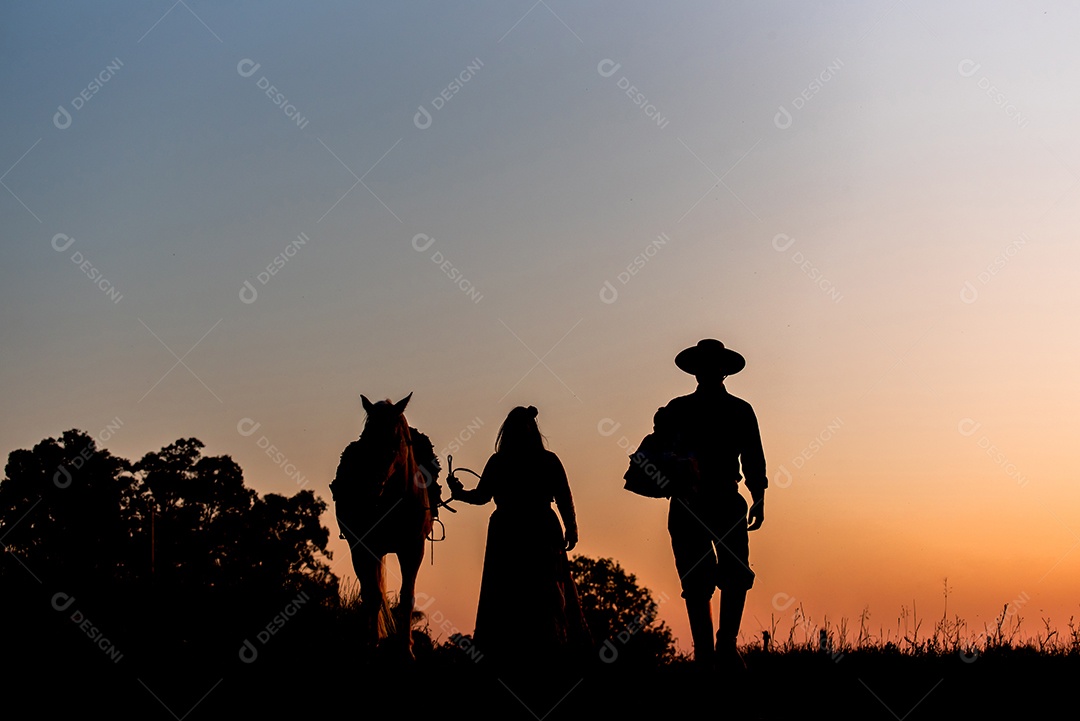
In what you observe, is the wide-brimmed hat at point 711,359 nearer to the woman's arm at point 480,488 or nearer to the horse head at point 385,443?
the woman's arm at point 480,488

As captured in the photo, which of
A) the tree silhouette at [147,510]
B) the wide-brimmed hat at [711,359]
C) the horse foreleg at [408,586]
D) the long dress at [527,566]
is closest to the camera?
the wide-brimmed hat at [711,359]

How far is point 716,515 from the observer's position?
364 inches

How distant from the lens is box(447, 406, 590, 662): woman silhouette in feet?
35.8

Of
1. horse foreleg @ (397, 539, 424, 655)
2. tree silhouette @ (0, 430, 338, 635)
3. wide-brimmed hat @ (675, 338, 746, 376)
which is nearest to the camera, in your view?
wide-brimmed hat @ (675, 338, 746, 376)

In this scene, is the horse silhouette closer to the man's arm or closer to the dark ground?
the dark ground

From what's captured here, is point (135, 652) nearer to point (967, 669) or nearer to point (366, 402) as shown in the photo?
point (366, 402)

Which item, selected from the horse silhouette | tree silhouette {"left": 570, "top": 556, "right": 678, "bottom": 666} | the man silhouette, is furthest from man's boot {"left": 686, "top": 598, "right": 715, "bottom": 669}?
tree silhouette {"left": 570, "top": 556, "right": 678, "bottom": 666}

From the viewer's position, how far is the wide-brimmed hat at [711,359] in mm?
9719

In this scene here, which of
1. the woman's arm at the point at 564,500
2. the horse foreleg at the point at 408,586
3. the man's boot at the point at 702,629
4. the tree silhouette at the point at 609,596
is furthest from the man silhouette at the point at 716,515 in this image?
the tree silhouette at the point at 609,596

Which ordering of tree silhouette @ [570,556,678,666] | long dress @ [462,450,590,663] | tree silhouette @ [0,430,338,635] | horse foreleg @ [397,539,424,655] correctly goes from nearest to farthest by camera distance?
long dress @ [462,450,590,663] < horse foreleg @ [397,539,424,655] < tree silhouette @ [570,556,678,666] < tree silhouette @ [0,430,338,635]

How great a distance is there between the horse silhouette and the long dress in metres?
1.05

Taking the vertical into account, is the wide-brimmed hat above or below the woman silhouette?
above

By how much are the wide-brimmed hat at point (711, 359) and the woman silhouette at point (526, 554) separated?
1.79 meters

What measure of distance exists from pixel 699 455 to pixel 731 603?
1.17 meters
